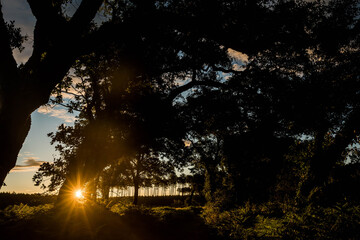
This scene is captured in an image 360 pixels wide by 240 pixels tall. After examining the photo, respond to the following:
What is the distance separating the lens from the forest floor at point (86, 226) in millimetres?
6500

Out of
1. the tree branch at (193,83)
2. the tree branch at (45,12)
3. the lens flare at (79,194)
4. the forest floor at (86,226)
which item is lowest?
the forest floor at (86,226)

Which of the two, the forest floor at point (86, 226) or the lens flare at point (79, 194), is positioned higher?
the lens flare at point (79, 194)

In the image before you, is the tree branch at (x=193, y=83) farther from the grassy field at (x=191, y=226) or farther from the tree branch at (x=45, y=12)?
the tree branch at (x=45, y=12)

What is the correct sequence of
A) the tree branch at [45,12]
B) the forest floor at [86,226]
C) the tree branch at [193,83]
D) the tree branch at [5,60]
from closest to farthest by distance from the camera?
the tree branch at [5,60] < the tree branch at [45,12] < the forest floor at [86,226] < the tree branch at [193,83]

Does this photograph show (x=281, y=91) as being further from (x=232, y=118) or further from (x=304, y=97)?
(x=232, y=118)

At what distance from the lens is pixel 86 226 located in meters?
7.59

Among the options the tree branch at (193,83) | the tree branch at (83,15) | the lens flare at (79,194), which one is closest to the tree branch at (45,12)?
the tree branch at (83,15)

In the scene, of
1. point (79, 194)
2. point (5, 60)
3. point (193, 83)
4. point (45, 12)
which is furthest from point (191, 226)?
point (45, 12)

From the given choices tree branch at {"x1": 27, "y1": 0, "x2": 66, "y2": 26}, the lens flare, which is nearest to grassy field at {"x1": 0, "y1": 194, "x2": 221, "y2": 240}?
the lens flare

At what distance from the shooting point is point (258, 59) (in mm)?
11672

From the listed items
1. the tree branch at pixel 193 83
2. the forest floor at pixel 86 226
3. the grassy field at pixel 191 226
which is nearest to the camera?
the grassy field at pixel 191 226

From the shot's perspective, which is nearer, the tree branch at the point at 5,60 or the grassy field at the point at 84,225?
the tree branch at the point at 5,60

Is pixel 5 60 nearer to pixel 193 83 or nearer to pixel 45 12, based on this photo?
pixel 45 12

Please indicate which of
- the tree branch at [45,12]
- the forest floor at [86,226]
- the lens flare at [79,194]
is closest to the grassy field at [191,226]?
the forest floor at [86,226]
